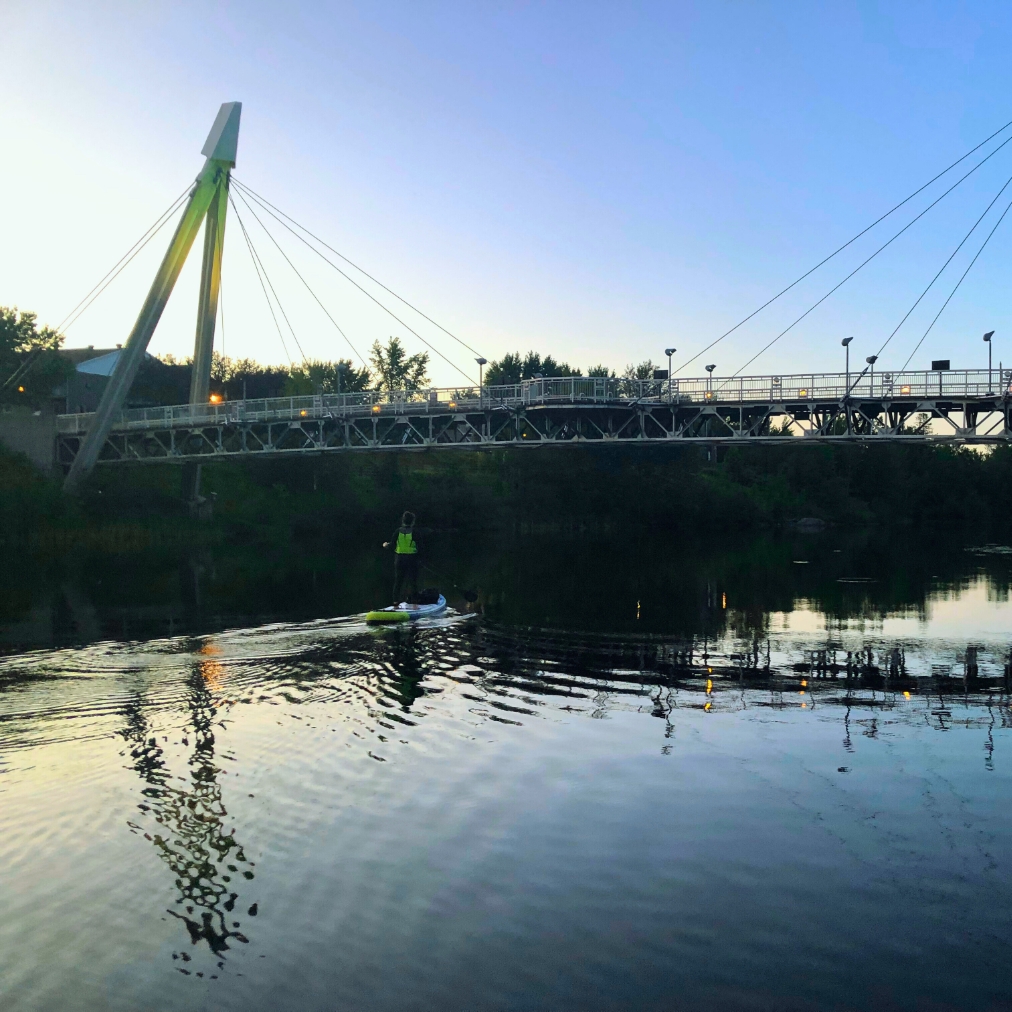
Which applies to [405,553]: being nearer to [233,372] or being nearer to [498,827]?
[498,827]

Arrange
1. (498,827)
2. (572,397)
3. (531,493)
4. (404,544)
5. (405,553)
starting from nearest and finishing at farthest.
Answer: (498,827), (404,544), (405,553), (572,397), (531,493)

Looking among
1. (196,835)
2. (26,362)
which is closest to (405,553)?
(196,835)

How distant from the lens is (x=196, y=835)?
10.5 m

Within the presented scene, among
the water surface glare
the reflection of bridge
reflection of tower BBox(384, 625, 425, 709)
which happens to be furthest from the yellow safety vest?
the reflection of bridge

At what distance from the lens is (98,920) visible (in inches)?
334

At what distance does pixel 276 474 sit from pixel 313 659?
79.0 metres

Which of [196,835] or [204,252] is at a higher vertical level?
[204,252]

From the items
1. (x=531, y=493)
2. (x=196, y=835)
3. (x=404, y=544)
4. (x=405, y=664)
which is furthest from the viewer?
(x=531, y=493)

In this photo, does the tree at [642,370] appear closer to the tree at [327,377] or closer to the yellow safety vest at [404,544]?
the tree at [327,377]

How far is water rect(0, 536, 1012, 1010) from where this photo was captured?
7801mm

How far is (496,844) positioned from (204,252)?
203ft

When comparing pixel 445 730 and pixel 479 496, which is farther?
pixel 479 496

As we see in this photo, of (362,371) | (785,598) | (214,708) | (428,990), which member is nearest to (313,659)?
(214,708)

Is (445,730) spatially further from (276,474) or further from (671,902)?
(276,474)
